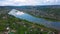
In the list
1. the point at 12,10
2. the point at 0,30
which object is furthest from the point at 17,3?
the point at 0,30

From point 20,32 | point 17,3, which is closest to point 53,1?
point 17,3

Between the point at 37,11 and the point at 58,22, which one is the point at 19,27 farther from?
the point at 58,22

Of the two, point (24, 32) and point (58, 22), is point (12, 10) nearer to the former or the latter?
point (24, 32)

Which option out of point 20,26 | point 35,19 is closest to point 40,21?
point 35,19

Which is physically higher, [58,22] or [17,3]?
[17,3]

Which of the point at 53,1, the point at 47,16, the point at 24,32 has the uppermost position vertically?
the point at 53,1

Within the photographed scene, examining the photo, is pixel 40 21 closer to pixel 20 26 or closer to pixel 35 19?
pixel 35 19

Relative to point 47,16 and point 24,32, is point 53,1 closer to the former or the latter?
point 47,16

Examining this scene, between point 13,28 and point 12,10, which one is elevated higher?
point 12,10
